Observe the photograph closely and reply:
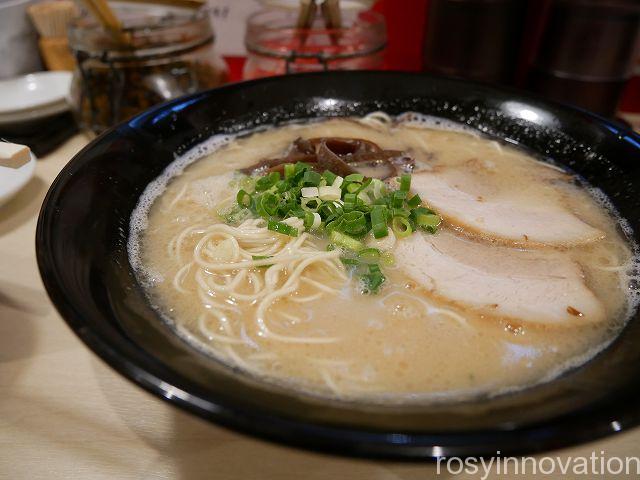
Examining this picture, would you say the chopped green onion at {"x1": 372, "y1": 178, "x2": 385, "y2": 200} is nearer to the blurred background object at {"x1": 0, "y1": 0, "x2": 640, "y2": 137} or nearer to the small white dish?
the blurred background object at {"x1": 0, "y1": 0, "x2": 640, "y2": 137}

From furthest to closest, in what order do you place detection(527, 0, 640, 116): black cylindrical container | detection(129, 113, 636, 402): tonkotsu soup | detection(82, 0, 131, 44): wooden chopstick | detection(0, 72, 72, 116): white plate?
detection(0, 72, 72, 116): white plate, detection(527, 0, 640, 116): black cylindrical container, detection(82, 0, 131, 44): wooden chopstick, detection(129, 113, 636, 402): tonkotsu soup

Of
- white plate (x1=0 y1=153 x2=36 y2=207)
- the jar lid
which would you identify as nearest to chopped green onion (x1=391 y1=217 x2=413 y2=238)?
white plate (x1=0 y1=153 x2=36 y2=207)

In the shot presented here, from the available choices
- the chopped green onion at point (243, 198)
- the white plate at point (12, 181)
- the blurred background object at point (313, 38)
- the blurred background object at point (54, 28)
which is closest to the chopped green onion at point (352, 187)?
the chopped green onion at point (243, 198)

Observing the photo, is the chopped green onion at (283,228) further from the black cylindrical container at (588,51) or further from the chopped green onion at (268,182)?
the black cylindrical container at (588,51)

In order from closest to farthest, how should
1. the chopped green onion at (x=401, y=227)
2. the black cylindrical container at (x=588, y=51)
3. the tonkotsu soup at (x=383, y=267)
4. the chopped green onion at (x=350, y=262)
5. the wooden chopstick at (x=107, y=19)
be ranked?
1. the tonkotsu soup at (x=383, y=267)
2. the chopped green onion at (x=350, y=262)
3. the chopped green onion at (x=401, y=227)
4. the wooden chopstick at (x=107, y=19)
5. the black cylindrical container at (x=588, y=51)

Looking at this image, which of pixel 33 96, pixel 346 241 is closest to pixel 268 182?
pixel 346 241
